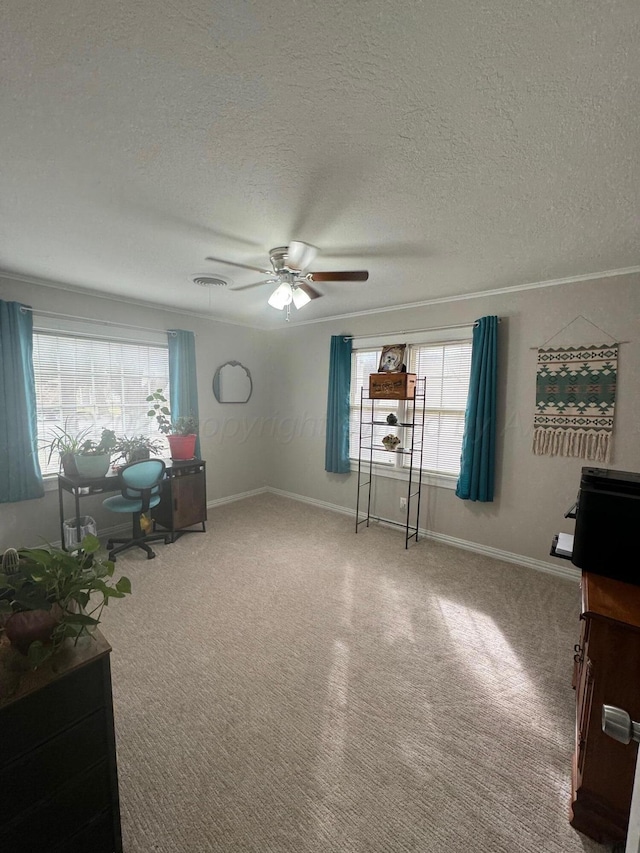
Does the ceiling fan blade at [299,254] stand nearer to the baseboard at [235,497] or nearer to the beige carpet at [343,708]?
the beige carpet at [343,708]

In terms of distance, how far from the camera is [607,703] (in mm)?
1205

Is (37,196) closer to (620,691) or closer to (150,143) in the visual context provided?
(150,143)

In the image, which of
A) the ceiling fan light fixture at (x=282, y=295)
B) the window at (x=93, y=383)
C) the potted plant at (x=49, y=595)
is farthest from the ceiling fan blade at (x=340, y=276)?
the window at (x=93, y=383)

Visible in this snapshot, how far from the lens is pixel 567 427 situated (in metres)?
2.93

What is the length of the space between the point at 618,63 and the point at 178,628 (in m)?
3.16

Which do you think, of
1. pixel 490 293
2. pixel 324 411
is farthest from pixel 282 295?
pixel 324 411

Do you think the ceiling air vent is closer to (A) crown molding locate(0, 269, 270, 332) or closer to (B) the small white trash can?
(A) crown molding locate(0, 269, 270, 332)

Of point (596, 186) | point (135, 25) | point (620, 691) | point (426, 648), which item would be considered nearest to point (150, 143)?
point (135, 25)

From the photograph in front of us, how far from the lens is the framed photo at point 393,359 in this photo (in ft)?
12.0

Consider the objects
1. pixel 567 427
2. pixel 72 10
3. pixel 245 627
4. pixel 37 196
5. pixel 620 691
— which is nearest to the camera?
pixel 72 10

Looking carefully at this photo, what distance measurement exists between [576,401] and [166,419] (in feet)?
13.2

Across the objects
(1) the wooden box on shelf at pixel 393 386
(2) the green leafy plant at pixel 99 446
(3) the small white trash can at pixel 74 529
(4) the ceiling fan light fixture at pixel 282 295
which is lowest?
(3) the small white trash can at pixel 74 529

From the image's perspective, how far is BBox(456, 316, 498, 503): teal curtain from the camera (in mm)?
3203

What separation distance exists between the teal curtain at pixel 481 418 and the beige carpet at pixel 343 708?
0.74 meters
